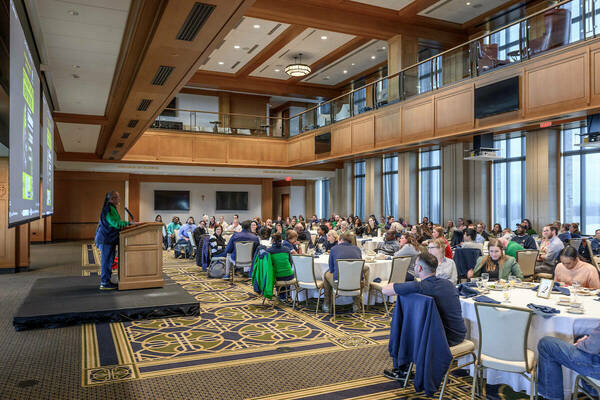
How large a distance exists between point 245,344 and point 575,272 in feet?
13.2

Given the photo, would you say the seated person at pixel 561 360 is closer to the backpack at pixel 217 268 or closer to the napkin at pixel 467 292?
the napkin at pixel 467 292

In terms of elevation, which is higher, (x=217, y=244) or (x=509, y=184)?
(x=509, y=184)

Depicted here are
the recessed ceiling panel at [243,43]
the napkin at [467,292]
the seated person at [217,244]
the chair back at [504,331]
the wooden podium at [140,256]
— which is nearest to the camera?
the chair back at [504,331]

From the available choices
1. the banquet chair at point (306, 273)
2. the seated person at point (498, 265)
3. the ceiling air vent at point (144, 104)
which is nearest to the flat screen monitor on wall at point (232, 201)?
the ceiling air vent at point (144, 104)

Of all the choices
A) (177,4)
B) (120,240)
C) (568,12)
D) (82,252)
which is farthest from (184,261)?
(568,12)

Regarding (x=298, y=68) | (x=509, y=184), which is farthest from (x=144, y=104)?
(x=509, y=184)

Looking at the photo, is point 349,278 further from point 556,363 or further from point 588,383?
point 588,383

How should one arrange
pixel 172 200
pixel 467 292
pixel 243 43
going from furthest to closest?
pixel 172 200
pixel 243 43
pixel 467 292

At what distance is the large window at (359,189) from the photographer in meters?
20.4

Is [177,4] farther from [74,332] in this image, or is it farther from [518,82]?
[518,82]

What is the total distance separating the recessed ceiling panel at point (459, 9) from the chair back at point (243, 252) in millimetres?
9377

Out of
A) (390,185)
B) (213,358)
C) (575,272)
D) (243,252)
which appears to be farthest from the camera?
(390,185)

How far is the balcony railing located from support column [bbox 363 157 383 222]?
3766 millimetres

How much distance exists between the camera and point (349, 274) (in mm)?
6422
